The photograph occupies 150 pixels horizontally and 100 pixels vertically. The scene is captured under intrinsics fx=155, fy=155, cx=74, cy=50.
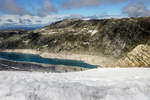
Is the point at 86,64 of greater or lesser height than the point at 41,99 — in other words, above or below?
below

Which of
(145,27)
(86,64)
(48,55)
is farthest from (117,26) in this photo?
(48,55)

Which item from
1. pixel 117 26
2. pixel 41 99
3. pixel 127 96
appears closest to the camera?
pixel 41 99

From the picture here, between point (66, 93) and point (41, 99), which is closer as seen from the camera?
point (41, 99)

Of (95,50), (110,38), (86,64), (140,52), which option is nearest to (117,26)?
(110,38)

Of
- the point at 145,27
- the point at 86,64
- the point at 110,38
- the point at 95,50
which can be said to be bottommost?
the point at 86,64

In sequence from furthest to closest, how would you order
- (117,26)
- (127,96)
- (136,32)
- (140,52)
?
1. (117,26)
2. (136,32)
3. (140,52)
4. (127,96)

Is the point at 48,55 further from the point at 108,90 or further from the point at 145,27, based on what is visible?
the point at 108,90

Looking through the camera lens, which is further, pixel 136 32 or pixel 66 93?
pixel 136 32

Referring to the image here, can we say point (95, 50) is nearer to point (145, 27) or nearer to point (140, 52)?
point (145, 27)

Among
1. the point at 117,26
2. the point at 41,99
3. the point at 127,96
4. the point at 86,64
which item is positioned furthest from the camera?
the point at 117,26
